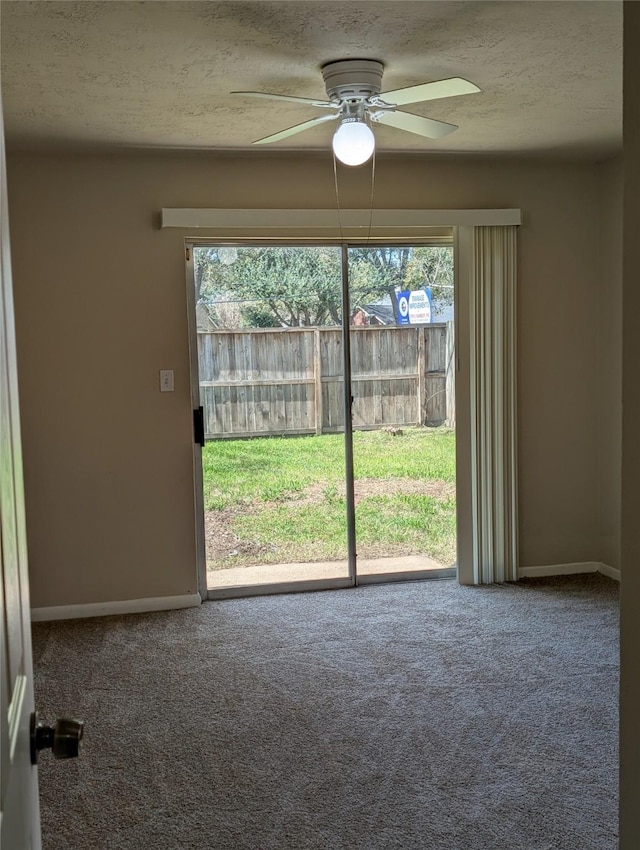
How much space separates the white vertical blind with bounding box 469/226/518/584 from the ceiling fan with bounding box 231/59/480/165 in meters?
1.51

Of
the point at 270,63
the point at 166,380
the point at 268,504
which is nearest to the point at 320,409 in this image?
the point at 268,504

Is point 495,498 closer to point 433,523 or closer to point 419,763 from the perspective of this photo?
point 433,523

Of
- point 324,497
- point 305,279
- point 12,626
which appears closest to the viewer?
point 12,626

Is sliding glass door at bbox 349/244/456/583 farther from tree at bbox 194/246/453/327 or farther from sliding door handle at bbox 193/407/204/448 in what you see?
sliding door handle at bbox 193/407/204/448

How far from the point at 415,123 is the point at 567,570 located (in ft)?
9.80

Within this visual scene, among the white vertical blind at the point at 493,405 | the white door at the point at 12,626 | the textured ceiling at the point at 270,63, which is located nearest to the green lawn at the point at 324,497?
the white vertical blind at the point at 493,405

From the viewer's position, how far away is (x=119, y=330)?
435 cm

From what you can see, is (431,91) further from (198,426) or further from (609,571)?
(609,571)

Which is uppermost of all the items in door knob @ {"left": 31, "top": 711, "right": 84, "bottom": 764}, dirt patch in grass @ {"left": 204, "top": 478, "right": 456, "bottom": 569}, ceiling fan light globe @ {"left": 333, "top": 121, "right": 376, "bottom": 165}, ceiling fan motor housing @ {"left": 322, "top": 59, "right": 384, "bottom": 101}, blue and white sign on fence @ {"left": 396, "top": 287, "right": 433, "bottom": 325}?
ceiling fan motor housing @ {"left": 322, "top": 59, "right": 384, "bottom": 101}

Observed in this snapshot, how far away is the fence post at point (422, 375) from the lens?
483cm

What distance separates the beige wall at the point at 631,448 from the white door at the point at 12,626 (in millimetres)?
826

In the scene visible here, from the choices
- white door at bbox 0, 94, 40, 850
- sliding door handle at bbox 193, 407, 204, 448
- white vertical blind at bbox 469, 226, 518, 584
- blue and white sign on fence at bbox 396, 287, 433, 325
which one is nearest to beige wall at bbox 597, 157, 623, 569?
white vertical blind at bbox 469, 226, 518, 584

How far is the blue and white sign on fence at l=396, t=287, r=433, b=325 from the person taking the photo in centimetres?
479

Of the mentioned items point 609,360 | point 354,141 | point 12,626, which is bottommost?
point 12,626
